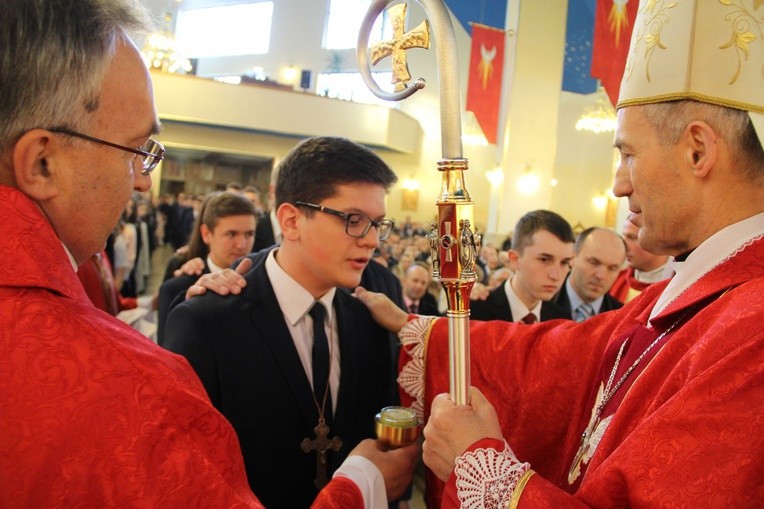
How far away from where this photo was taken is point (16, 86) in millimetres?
950

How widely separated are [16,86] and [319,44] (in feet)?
72.4

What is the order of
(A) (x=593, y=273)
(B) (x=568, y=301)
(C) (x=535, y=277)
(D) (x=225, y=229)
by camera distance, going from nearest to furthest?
(C) (x=535, y=277), (D) (x=225, y=229), (A) (x=593, y=273), (B) (x=568, y=301)

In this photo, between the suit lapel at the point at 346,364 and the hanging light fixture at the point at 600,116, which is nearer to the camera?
the suit lapel at the point at 346,364

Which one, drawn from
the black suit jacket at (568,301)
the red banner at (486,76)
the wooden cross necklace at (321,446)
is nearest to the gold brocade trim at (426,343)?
the wooden cross necklace at (321,446)

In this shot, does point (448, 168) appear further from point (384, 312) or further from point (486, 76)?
point (486, 76)

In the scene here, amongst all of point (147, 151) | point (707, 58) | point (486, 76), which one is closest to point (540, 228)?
point (707, 58)

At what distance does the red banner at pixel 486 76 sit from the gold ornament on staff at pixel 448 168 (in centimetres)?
1047

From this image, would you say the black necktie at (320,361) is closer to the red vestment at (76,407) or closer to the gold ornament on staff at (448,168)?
the gold ornament on staff at (448,168)

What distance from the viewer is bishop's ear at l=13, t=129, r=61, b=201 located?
0.96 m

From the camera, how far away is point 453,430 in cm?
127

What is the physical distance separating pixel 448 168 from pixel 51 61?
72cm

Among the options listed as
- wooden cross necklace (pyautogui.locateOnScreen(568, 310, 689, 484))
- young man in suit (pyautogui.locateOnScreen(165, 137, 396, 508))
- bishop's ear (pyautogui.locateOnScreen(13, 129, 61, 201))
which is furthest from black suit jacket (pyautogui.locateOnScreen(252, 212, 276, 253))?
bishop's ear (pyautogui.locateOnScreen(13, 129, 61, 201))

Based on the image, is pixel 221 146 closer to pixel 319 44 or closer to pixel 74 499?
pixel 319 44

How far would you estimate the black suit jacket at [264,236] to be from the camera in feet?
16.0
